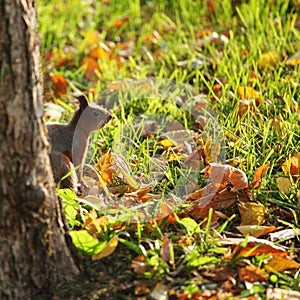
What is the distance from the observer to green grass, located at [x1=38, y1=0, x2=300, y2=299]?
2428 mm

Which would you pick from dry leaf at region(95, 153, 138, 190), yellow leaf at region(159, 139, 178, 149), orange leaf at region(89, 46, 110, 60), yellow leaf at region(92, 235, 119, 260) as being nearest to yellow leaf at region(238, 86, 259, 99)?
yellow leaf at region(159, 139, 178, 149)

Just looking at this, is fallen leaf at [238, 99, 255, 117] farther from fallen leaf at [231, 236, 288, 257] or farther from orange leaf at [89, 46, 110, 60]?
orange leaf at [89, 46, 110, 60]

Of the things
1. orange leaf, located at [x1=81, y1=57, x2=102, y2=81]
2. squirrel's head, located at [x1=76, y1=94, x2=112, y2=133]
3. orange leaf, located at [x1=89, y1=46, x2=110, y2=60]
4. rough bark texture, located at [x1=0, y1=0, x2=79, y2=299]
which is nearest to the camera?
rough bark texture, located at [x1=0, y1=0, x2=79, y2=299]

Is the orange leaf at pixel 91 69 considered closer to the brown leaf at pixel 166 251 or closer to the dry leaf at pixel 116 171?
the dry leaf at pixel 116 171

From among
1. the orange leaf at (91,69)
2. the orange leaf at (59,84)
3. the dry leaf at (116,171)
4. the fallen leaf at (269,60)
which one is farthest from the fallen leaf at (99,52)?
the dry leaf at (116,171)

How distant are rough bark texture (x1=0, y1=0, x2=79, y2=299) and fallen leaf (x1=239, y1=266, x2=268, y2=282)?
2.10 ft

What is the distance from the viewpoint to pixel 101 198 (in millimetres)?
2943

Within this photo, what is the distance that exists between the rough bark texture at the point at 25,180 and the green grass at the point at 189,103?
0.17 m

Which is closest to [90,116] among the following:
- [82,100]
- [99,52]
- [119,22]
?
[82,100]

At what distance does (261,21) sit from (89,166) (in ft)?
7.21

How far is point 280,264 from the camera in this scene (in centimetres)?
242

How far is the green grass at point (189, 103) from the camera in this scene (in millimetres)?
2428

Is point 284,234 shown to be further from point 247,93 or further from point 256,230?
point 247,93

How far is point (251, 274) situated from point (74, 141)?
1359mm
